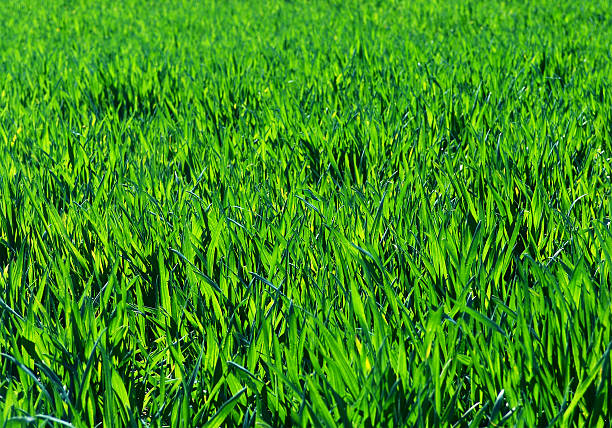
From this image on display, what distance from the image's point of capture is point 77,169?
2.03 metres

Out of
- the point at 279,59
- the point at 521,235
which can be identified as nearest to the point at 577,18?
the point at 279,59

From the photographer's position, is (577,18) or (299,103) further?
(577,18)

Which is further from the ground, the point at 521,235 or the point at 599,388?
the point at 599,388

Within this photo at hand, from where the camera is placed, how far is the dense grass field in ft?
3.09

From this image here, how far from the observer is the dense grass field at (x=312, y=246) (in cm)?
94

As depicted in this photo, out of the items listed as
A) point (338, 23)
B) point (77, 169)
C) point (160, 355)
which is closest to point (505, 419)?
point (160, 355)

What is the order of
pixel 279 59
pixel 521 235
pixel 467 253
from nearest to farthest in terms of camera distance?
pixel 467 253, pixel 521 235, pixel 279 59

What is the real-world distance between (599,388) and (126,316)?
0.78 meters

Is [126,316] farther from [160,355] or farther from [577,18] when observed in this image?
[577,18]

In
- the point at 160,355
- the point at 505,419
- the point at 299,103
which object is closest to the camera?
the point at 505,419

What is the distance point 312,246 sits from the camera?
144 cm

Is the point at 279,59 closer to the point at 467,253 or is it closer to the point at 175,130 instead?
the point at 175,130

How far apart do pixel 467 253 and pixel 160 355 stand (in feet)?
2.01

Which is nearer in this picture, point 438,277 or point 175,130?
point 438,277
